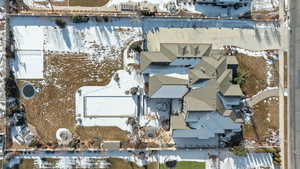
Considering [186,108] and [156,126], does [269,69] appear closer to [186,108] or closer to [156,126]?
[186,108]

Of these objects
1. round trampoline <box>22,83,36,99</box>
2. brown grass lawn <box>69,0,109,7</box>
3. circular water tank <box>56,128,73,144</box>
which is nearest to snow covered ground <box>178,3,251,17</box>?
brown grass lawn <box>69,0,109,7</box>

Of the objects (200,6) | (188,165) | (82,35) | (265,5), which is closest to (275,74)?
(265,5)

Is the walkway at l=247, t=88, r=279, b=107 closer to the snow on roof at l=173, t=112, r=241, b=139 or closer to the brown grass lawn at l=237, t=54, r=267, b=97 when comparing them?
the brown grass lawn at l=237, t=54, r=267, b=97

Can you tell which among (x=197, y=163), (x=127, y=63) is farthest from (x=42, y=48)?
(x=197, y=163)

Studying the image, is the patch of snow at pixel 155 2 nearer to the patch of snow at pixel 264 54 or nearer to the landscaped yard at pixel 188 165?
the patch of snow at pixel 264 54

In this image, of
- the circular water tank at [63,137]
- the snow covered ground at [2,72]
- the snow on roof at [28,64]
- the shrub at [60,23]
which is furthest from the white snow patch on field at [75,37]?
the circular water tank at [63,137]

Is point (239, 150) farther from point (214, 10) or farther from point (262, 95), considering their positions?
point (214, 10)
